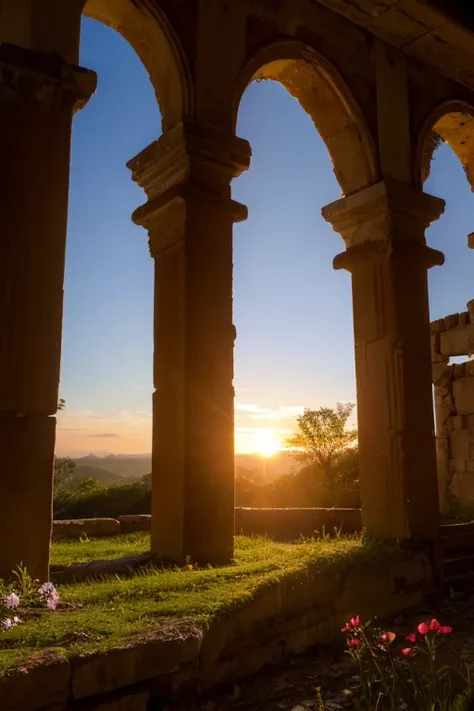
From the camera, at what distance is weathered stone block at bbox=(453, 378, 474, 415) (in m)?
9.30

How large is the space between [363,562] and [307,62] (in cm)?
432

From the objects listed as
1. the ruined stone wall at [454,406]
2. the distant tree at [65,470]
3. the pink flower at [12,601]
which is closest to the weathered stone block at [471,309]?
the ruined stone wall at [454,406]

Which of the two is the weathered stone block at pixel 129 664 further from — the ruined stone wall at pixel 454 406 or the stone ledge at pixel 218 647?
the ruined stone wall at pixel 454 406

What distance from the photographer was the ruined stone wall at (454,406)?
923cm

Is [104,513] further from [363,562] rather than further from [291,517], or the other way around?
[363,562]

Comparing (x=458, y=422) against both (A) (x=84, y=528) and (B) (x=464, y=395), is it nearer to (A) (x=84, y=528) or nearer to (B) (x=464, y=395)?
(B) (x=464, y=395)

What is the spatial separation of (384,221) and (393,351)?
47.7 inches

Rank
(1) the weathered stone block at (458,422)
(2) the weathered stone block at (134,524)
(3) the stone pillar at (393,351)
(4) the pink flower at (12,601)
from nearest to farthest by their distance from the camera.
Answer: (4) the pink flower at (12,601)
(3) the stone pillar at (393,351)
(2) the weathered stone block at (134,524)
(1) the weathered stone block at (458,422)

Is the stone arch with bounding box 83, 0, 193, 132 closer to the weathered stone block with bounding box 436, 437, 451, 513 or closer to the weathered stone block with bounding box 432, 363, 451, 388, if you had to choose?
the weathered stone block with bounding box 432, 363, 451, 388

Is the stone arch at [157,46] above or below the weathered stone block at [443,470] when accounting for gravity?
above

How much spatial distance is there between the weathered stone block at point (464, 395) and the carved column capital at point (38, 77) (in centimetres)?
722

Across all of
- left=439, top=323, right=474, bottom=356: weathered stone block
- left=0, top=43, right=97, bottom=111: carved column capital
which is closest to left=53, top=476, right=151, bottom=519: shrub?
left=439, top=323, right=474, bottom=356: weathered stone block

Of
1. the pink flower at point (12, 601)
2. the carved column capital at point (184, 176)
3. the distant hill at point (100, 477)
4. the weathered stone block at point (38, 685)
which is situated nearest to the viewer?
the weathered stone block at point (38, 685)

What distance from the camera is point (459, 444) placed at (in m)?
9.37
